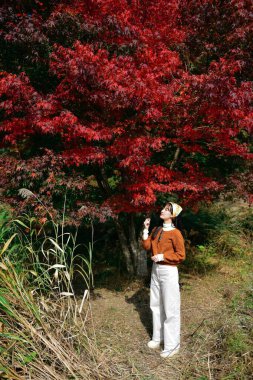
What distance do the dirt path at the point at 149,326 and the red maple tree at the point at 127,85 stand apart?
173 cm

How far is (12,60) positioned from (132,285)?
477 cm

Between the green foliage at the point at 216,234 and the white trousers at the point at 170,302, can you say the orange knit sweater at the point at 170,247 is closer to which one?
the white trousers at the point at 170,302

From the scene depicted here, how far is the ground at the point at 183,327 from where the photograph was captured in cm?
482

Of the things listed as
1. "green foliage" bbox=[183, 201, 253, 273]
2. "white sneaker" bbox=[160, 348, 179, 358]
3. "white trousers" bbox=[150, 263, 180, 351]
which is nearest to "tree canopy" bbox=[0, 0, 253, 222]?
"white trousers" bbox=[150, 263, 180, 351]

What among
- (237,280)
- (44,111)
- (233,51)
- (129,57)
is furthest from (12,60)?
(237,280)

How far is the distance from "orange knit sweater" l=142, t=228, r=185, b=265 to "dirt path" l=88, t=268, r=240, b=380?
1164mm

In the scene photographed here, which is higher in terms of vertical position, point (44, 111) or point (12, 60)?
point (12, 60)

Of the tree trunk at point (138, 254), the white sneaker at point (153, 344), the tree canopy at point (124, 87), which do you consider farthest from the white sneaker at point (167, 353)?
the tree trunk at point (138, 254)

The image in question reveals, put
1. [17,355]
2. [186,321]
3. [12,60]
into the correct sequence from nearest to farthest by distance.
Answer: [17,355] < [186,321] < [12,60]

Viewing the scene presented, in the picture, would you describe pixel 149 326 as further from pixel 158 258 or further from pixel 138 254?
pixel 138 254

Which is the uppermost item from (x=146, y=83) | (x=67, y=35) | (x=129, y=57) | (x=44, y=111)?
(x=67, y=35)

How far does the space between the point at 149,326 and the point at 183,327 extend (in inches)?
20.9

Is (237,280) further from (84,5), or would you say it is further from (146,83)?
(84,5)

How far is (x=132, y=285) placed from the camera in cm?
776
